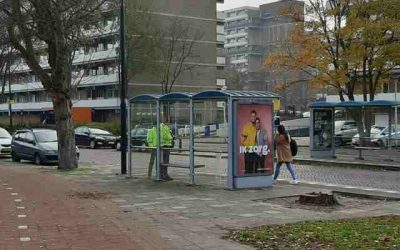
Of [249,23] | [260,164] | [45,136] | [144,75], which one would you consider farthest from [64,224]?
[249,23]

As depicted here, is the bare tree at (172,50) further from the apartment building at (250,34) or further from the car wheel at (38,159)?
the apartment building at (250,34)

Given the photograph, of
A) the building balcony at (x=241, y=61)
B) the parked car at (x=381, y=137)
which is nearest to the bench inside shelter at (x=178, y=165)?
the parked car at (x=381, y=137)

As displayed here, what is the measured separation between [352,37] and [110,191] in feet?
57.5

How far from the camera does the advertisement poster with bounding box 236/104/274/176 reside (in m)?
15.2

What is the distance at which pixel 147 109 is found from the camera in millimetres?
18281

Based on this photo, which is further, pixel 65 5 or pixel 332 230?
pixel 65 5

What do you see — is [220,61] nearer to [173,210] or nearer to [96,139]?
[96,139]

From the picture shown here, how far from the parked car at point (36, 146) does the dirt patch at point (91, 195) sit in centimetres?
1093

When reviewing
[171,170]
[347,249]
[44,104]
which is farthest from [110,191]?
[44,104]

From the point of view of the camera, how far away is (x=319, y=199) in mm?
12539

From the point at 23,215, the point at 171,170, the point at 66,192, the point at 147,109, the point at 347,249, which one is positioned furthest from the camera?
the point at 171,170

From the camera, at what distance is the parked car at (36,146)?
25.8 meters

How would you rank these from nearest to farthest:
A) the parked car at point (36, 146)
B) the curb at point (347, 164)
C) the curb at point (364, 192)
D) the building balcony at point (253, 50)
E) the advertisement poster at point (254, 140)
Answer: the curb at point (364, 192) → the advertisement poster at point (254, 140) → the curb at point (347, 164) → the parked car at point (36, 146) → the building balcony at point (253, 50)

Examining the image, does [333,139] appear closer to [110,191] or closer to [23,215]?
[110,191]
